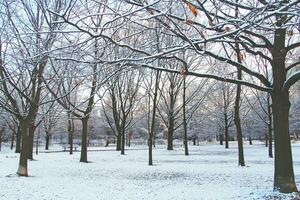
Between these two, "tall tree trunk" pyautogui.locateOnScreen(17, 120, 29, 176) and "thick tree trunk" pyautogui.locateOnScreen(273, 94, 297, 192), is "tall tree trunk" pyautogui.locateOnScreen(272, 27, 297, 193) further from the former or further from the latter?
"tall tree trunk" pyautogui.locateOnScreen(17, 120, 29, 176)

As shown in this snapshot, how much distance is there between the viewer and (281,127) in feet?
32.7

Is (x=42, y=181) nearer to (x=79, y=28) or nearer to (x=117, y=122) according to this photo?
(x=79, y=28)

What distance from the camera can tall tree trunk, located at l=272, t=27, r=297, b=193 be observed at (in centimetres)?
981

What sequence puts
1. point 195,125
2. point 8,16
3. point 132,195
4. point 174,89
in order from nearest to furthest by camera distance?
point 132,195 → point 8,16 → point 174,89 → point 195,125

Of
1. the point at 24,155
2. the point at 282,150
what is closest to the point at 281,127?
the point at 282,150

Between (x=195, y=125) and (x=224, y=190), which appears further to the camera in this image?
(x=195, y=125)

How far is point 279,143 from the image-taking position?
9.96 meters

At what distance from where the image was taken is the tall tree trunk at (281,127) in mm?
9812

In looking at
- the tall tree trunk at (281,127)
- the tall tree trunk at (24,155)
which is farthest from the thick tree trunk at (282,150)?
the tall tree trunk at (24,155)

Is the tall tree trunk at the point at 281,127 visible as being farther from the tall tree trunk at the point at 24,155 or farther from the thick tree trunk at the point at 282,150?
the tall tree trunk at the point at 24,155

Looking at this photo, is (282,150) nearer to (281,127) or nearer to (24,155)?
(281,127)

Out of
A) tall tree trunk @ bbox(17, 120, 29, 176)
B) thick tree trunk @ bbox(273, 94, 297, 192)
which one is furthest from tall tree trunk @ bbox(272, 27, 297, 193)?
tall tree trunk @ bbox(17, 120, 29, 176)

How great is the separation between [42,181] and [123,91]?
2232 centimetres

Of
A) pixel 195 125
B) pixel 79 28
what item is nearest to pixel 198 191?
pixel 79 28
